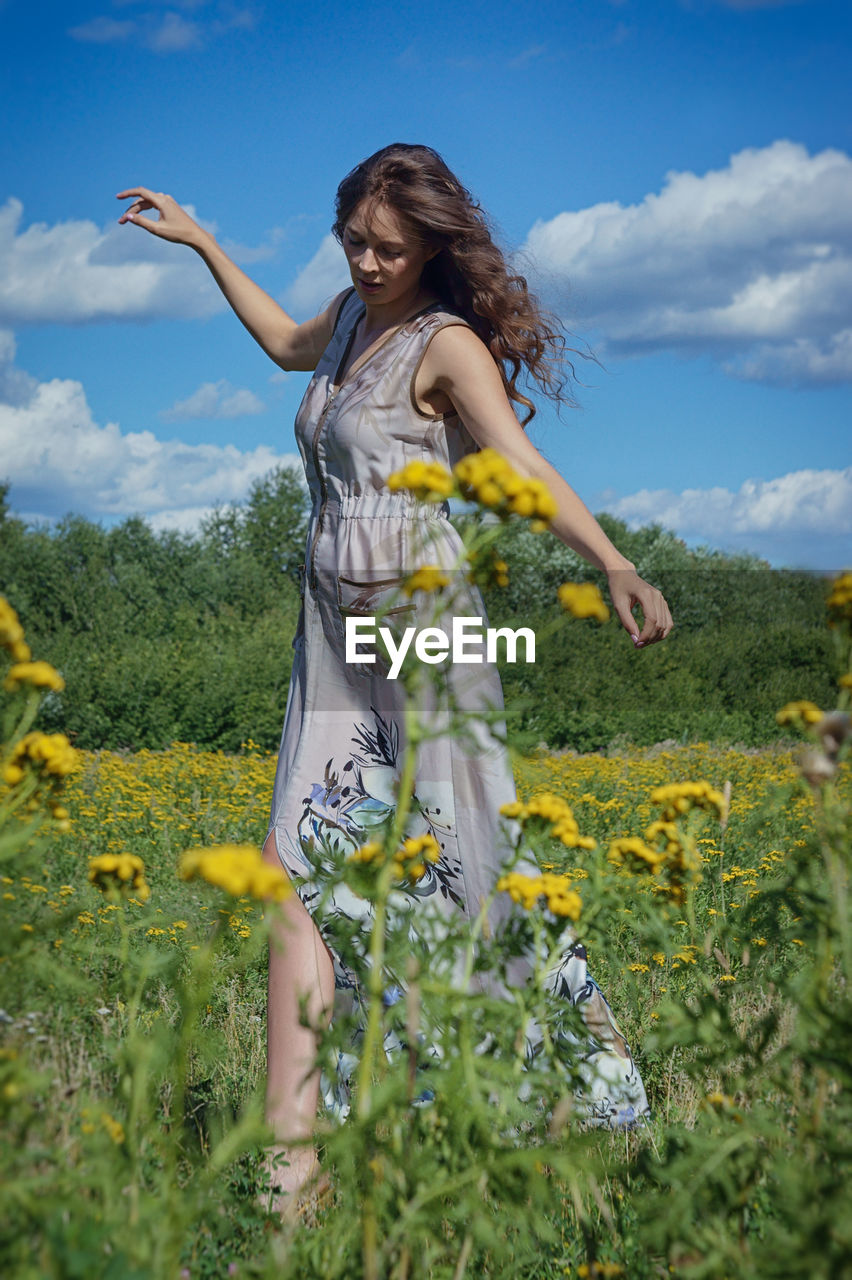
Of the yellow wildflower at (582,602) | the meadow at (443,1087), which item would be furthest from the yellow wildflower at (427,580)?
the yellow wildflower at (582,602)

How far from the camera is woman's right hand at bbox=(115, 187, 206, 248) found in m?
3.24

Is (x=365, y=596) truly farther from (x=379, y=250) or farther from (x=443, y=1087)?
(x=443, y=1087)

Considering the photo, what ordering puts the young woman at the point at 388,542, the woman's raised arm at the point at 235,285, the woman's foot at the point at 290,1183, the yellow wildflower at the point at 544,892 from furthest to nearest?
the woman's raised arm at the point at 235,285, the young woman at the point at 388,542, the woman's foot at the point at 290,1183, the yellow wildflower at the point at 544,892

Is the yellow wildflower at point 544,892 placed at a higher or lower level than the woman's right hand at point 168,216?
lower

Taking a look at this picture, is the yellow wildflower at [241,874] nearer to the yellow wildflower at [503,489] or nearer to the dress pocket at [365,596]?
the yellow wildflower at [503,489]

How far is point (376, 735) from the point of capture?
2504mm

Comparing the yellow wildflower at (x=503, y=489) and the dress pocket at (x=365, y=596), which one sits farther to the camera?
the dress pocket at (x=365, y=596)

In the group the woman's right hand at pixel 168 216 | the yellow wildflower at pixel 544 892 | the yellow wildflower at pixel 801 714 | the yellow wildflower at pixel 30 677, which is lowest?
the yellow wildflower at pixel 544 892

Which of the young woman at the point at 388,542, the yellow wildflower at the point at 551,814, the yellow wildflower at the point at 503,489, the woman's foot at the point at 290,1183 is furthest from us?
the young woman at the point at 388,542

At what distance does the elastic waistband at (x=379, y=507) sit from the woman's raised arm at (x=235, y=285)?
0.78 metres

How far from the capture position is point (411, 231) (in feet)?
8.23

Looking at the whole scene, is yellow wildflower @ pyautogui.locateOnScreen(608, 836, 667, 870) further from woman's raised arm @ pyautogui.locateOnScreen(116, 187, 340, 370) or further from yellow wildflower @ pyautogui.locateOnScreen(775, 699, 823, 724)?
woman's raised arm @ pyautogui.locateOnScreen(116, 187, 340, 370)

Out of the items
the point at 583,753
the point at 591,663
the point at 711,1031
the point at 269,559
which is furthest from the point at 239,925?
the point at 269,559

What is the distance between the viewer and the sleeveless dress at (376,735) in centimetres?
240
